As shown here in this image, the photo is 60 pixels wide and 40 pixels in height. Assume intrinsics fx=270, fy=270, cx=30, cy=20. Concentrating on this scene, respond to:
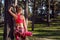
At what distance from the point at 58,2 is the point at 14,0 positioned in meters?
46.1

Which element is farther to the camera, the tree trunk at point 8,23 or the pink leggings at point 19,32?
the tree trunk at point 8,23

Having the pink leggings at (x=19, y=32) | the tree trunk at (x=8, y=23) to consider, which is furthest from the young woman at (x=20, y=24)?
the tree trunk at (x=8, y=23)

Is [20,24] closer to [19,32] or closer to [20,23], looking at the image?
[20,23]

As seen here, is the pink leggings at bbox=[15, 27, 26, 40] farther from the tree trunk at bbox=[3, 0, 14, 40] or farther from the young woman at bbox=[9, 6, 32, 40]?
the tree trunk at bbox=[3, 0, 14, 40]

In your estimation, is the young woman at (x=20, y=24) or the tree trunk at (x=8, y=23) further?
the tree trunk at (x=8, y=23)

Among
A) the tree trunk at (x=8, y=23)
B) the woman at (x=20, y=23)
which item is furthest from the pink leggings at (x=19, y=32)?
the tree trunk at (x=8, y=23)

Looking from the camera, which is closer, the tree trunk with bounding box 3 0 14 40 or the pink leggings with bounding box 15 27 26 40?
the pink leggings with bounding box 15 27 26 40

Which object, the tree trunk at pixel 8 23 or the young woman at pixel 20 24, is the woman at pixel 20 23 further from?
the tree trunk at pixel 8 23

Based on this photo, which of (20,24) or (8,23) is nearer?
(20,24)

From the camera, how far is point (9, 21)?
10992 mm

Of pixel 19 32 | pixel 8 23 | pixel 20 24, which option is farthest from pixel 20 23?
pixel 8 23

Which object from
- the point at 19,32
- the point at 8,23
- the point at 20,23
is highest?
the point at 20,23

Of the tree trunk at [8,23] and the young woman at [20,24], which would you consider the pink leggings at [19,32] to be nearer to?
the young woman at [20,24]

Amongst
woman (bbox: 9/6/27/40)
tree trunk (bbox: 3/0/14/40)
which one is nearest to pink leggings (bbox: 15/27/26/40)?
woman (bbox: 9/6/27/40)
